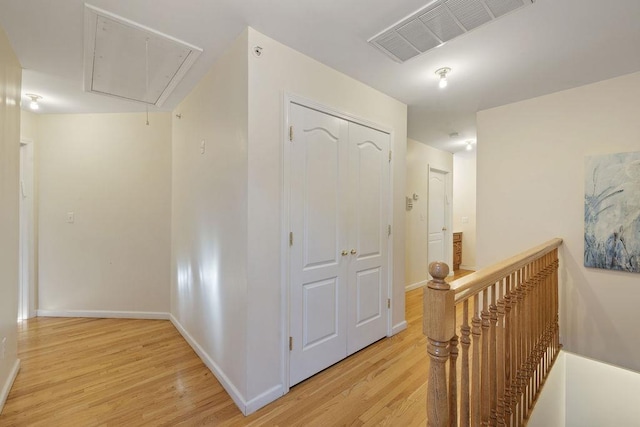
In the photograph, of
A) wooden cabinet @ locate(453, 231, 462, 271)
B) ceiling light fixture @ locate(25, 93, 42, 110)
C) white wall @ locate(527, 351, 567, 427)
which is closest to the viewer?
white wall @ locate(527, 351, 567, 427)

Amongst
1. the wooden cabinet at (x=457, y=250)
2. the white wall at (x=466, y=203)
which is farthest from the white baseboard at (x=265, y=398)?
the white wall at (x=466, y=203)

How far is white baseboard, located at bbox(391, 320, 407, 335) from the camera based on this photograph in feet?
9.62

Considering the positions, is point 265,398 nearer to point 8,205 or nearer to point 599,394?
point 8,205

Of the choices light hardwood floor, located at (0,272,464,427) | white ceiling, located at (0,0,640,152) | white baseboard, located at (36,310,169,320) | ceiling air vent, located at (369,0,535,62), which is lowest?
light hardwood floor, located at (0,272,464,427)

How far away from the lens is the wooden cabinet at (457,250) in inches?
236

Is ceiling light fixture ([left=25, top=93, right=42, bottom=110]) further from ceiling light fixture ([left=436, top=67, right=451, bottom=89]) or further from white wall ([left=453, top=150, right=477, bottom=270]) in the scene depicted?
white wall ([left=453, top=150, right=477, bottom=270])

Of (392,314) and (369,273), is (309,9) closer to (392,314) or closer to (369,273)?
(369,273)

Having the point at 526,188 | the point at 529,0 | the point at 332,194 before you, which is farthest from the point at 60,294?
the point at 526,188

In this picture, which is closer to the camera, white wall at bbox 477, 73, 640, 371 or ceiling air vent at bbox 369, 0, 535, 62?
ceiling air vent at bbox 369, 0, 535, 62

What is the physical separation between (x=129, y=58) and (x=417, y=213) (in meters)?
4.29

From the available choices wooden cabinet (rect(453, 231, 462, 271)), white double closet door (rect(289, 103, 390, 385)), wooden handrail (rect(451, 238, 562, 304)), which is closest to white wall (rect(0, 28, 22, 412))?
white double closet door (rect(289, 103, 390, 385))

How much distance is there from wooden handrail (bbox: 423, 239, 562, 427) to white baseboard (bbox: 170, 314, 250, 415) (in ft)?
4.29

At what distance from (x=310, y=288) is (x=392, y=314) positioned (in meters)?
1.23

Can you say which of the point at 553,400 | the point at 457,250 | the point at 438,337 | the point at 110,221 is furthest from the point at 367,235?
the point at 457,250
